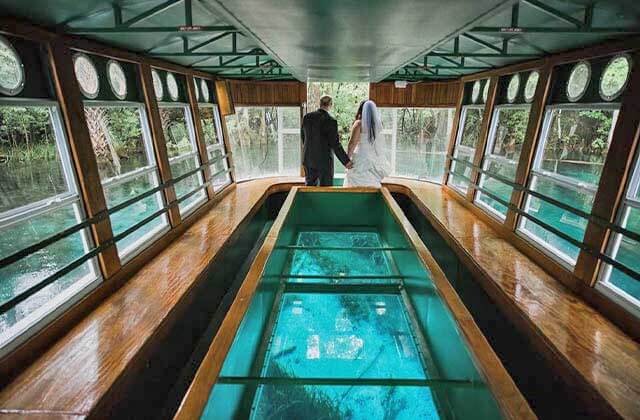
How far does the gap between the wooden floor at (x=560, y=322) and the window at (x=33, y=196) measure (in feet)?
10.5

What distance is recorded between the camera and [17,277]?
347cm

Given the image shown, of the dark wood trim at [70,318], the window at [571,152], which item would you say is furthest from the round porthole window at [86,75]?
the window at [571,152]

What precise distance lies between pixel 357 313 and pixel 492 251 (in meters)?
1.93

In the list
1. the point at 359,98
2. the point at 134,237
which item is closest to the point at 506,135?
the point at 134,237

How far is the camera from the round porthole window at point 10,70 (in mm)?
2699

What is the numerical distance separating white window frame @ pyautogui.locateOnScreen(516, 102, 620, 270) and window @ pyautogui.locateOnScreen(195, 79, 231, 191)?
4733 millimetres

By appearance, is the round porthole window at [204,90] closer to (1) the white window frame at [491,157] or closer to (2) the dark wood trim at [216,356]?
(1) the white window frame at [491,157]

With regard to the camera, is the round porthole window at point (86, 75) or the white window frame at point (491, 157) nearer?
the round porthole window at point (86, 75)

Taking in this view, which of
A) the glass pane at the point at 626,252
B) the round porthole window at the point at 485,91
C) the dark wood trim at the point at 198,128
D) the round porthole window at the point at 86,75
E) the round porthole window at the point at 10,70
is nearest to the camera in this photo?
the round porthole window at the point at 10,70

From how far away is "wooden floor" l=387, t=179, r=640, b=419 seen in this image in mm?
2367

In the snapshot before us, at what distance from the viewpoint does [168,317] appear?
3.08 metres

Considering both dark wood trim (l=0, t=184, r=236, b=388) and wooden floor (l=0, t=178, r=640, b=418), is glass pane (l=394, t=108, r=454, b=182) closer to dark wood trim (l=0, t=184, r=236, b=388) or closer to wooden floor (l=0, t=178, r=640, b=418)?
wooden floor (l=0, t=178, r=640, b=418)

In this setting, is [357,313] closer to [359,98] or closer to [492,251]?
[492,251]

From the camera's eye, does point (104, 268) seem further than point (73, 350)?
Yes
